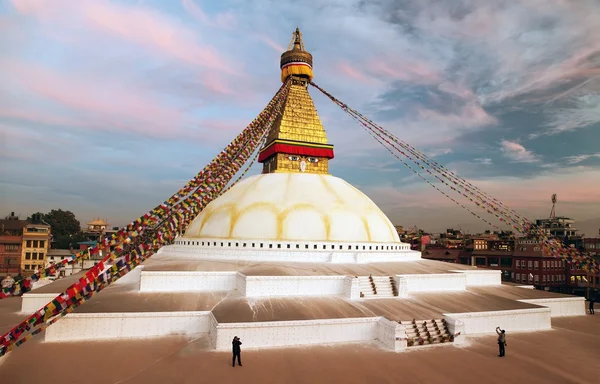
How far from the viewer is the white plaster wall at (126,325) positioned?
29.1 ft

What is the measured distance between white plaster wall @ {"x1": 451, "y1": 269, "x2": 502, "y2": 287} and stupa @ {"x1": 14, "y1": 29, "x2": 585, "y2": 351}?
1.5 inches

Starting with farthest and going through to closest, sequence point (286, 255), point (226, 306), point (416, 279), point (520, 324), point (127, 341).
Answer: point (286, 255)
point (416, 279)
point (520, 324)
point (226, 306)
point (127, 341)

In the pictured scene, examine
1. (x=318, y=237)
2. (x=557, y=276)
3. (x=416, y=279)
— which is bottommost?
(x=557, y=276)

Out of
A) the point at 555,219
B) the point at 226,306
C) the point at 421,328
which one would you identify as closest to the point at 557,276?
the point at 555,219

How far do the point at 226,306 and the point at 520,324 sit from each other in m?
8.28

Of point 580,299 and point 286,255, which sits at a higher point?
point 286,255

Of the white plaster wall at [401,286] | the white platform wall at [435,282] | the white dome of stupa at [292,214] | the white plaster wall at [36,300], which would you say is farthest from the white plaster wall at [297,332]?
the white plaster wall at [36,300]

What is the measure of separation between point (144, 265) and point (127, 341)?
4590mm

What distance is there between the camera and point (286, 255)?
1443 centimetres

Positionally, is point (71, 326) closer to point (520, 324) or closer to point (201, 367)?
point (201, 367)

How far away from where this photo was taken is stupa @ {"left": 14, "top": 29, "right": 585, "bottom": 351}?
359 inches

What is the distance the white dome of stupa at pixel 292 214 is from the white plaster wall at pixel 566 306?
20.5 feet

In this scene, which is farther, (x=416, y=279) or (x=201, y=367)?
(x=416, y=279)

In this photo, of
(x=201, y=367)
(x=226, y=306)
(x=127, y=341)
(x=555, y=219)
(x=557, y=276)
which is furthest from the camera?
(x=555, y=219)
